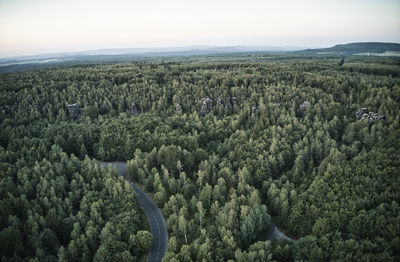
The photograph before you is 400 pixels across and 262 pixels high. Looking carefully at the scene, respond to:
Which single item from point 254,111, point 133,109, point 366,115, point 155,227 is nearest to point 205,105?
point 254,111

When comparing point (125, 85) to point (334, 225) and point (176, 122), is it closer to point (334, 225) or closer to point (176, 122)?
point (176, 122)

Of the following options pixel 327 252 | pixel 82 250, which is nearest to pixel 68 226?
pixel 82 250

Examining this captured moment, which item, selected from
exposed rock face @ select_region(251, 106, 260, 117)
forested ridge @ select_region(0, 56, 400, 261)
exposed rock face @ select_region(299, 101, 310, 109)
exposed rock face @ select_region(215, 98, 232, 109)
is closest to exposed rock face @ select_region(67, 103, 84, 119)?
forested ridge @ select_region(0, 56, 400, 261)

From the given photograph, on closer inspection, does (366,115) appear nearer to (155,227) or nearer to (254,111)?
(254,111)

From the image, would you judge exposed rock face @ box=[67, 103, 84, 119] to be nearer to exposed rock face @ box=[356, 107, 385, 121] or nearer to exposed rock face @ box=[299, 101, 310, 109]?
exposed rock face @ box=[299, 101, 310, 109]

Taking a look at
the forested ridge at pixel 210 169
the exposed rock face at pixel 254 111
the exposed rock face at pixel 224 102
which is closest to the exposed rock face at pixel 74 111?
the forested ridge at pixel 210 169

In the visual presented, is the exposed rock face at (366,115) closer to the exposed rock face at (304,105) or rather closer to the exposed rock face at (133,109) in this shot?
the exposed rock face at (304,105)
